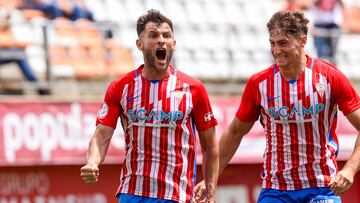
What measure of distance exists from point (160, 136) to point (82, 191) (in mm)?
5821

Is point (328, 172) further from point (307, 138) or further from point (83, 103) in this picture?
point (83, 103)

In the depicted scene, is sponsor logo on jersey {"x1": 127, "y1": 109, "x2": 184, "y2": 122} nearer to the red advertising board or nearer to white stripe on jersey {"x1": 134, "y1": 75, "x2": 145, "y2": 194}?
white stripe on jersey {"x1": 134, "y1": 75, "x2": 145, "y2": 194}

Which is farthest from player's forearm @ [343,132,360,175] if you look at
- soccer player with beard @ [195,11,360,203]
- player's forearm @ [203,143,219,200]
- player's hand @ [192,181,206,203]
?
player's hand @ [192,181,206,203]

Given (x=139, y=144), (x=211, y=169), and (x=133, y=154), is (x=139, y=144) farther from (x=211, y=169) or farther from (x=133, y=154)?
(x=211, y=169)

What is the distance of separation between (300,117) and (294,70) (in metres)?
0.36

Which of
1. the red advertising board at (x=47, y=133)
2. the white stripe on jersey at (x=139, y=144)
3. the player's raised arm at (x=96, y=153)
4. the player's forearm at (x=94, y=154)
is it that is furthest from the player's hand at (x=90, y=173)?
the red advertising board at (x=47, y=133)

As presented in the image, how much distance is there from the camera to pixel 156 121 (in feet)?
26.6

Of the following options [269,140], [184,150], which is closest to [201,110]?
[184,150]

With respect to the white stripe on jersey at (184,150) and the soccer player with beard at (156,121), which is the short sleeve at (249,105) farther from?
the white stripe on jersey at (184,150)

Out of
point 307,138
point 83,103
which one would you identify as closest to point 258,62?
point 83,103

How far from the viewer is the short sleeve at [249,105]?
27.5ft

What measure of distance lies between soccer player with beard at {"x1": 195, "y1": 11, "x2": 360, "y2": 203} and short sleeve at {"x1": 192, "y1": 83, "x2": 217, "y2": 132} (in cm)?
44

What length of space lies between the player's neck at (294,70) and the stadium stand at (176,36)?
5727mm

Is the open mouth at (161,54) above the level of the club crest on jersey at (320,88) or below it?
above
